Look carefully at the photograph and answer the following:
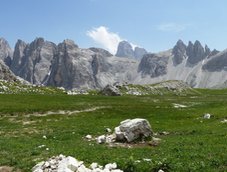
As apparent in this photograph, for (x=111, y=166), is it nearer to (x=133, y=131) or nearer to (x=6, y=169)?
(x=6, y=169)

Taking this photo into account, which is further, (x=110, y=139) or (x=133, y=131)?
(x=110, y=139)

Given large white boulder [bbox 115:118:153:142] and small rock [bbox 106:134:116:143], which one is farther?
small rock [bbox 106:134:116:143]

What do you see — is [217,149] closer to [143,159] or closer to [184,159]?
[184,159]

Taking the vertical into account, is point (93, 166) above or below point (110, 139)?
above

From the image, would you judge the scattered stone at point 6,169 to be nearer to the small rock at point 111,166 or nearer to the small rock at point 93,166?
the small rock at point 93,166

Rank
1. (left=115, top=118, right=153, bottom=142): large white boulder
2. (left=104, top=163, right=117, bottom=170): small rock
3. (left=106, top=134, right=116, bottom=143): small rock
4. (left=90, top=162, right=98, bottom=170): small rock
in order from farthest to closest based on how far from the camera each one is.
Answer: (left=106, top=134, right=116, bottom=143): small rock
(left=115, top=118, right=153, bottom=142): large white boulder
(left=90, top=162, right=98, bottom=170): small rock
(left=104, top=163, right=117, bottom=170): small rock

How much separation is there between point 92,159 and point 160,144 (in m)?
9.71

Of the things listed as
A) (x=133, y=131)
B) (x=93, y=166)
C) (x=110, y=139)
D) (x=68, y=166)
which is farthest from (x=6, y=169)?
(x=133, y=131)

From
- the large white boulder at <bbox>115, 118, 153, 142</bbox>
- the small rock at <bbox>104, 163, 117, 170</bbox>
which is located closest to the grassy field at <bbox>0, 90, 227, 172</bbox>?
the small rock at <bbox>104, 163, 117, 170</bbox>

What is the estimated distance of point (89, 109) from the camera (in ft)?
241

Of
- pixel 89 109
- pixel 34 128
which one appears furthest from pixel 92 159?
pixel 89 109

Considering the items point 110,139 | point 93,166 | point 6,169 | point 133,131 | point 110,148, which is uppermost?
point 133,131

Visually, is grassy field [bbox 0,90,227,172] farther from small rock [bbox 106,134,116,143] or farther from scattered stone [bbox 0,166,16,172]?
small rock [bbox 106,134,116,143]

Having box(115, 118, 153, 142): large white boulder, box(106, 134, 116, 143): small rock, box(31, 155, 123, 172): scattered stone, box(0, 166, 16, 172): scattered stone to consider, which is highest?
box(115, 118, 153, 142): large white boulder
